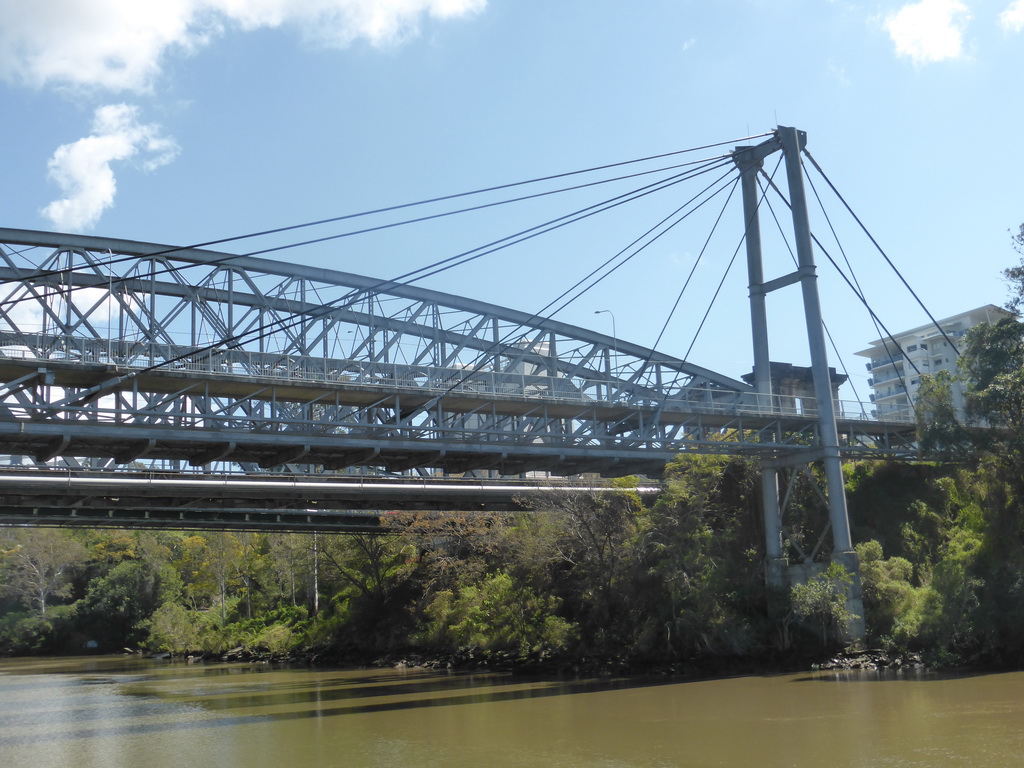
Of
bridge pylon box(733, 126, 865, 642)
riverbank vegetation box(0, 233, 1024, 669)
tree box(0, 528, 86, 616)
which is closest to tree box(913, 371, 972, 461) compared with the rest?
riverbank vegetation box(0, 233, 1024, 669)

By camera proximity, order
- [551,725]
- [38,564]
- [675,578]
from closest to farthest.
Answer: [551,725] → [675,578] → [38,564]

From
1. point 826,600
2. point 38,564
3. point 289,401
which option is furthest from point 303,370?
point 38,564

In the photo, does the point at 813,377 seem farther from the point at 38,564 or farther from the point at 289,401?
the point at 38,564

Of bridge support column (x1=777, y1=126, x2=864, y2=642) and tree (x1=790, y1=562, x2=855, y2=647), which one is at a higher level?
bridge support column (x1=777, y1=126, x2=864, y2=642)

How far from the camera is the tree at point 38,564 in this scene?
89062 millimetres

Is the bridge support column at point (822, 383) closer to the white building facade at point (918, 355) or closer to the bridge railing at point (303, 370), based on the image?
the bridge railing at point (303, 370)

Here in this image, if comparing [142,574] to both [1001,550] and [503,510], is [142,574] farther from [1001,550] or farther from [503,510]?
[1001,550]

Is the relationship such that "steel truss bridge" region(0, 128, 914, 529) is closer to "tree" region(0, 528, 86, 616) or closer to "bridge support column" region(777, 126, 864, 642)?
"bridge support column" region(777, 126, 864, 642)

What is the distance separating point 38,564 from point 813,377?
7714cm

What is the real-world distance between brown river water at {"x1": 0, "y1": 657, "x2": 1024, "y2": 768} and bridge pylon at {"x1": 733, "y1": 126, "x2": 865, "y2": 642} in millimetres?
5126

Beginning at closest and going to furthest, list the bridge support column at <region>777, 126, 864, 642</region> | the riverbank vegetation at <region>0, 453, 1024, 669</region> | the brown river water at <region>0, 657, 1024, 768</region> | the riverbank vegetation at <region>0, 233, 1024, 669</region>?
the brown river water at <region>0, 657, 1024, 768</region> < the riverbank vegetation at <region>0, 453, 1024, 669</region> < the riverbank vegetation at <region>0, 233, 1024, 669</region> < the bridge support column at <region>777, 126, 864, 642</region>

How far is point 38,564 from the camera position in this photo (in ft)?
295

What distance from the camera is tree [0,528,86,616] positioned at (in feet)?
292

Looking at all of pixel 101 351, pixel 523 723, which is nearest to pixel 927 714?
pixel 523 723
